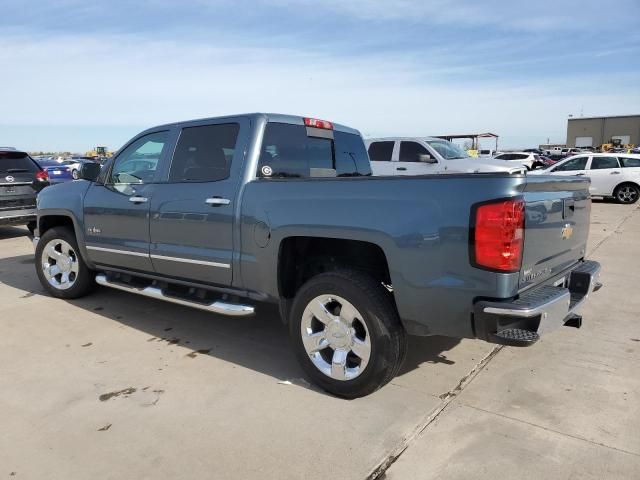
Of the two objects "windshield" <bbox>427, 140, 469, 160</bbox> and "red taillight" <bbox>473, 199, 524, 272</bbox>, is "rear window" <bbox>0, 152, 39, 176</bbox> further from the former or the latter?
"red taillight" <bbox>473, 199, 524, 272</bbox>

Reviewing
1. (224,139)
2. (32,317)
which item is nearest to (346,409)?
(224,139)

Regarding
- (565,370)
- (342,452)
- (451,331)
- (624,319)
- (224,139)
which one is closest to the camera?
(342,452)

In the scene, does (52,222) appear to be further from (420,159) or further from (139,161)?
(420,159)

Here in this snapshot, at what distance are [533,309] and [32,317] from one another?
15.1ft

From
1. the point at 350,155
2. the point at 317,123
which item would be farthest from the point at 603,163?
the point at 317,123

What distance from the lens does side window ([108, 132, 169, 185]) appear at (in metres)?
4.54

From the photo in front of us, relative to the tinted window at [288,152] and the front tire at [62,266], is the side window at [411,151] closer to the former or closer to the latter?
the tinted window at [288,152]

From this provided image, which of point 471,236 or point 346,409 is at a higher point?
point 471,236

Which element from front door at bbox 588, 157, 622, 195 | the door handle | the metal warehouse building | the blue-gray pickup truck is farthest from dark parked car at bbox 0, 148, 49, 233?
the metal warehouse building

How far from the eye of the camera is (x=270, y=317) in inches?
199

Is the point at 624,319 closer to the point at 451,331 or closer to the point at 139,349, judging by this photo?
the point at 451,331

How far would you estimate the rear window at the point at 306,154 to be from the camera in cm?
398

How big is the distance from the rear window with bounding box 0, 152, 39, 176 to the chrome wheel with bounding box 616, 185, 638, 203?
52.1 feet

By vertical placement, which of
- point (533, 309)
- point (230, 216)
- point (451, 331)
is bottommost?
point (451, 331)
